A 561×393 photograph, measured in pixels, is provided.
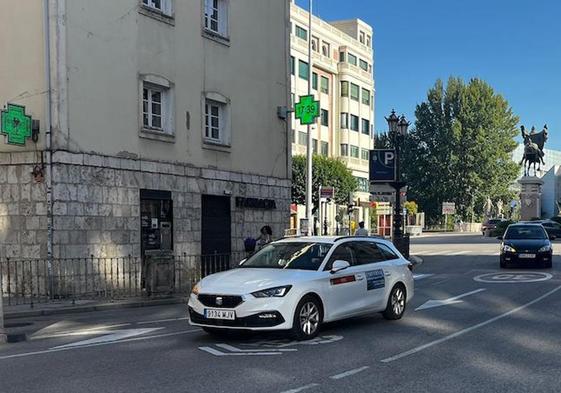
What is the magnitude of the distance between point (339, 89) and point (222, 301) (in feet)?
193

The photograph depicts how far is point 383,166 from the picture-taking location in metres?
25.7

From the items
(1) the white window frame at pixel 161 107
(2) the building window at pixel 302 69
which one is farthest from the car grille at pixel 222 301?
(2) the building window at pixel 302 69

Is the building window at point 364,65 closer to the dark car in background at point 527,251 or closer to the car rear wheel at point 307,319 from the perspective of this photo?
the dark car in background at point 527,251

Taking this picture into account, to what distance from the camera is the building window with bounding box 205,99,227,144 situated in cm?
2031

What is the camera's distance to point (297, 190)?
51.8 meters

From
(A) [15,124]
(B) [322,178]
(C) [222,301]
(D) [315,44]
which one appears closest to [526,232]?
(C) [222,301]

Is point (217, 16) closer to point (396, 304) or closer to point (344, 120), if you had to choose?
point (396, 304)

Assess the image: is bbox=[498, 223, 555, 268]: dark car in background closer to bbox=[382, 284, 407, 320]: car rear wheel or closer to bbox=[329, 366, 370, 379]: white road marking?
bbox=[382, 284, 407, 320]: car rear wheel

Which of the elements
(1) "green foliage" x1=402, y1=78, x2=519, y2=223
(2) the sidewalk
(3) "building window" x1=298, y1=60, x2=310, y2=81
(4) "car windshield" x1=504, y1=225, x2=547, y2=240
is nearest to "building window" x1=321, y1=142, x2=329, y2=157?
(3) "building window" x1=298, y1=60, x2=310, y2=81

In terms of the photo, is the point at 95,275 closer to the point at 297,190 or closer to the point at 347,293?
the point at 347,293

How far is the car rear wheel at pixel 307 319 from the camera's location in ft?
28.6

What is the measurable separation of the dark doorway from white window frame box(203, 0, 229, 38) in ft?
17.9

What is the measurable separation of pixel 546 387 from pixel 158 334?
19.3ft


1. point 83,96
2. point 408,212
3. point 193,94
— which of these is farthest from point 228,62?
point 408,212
